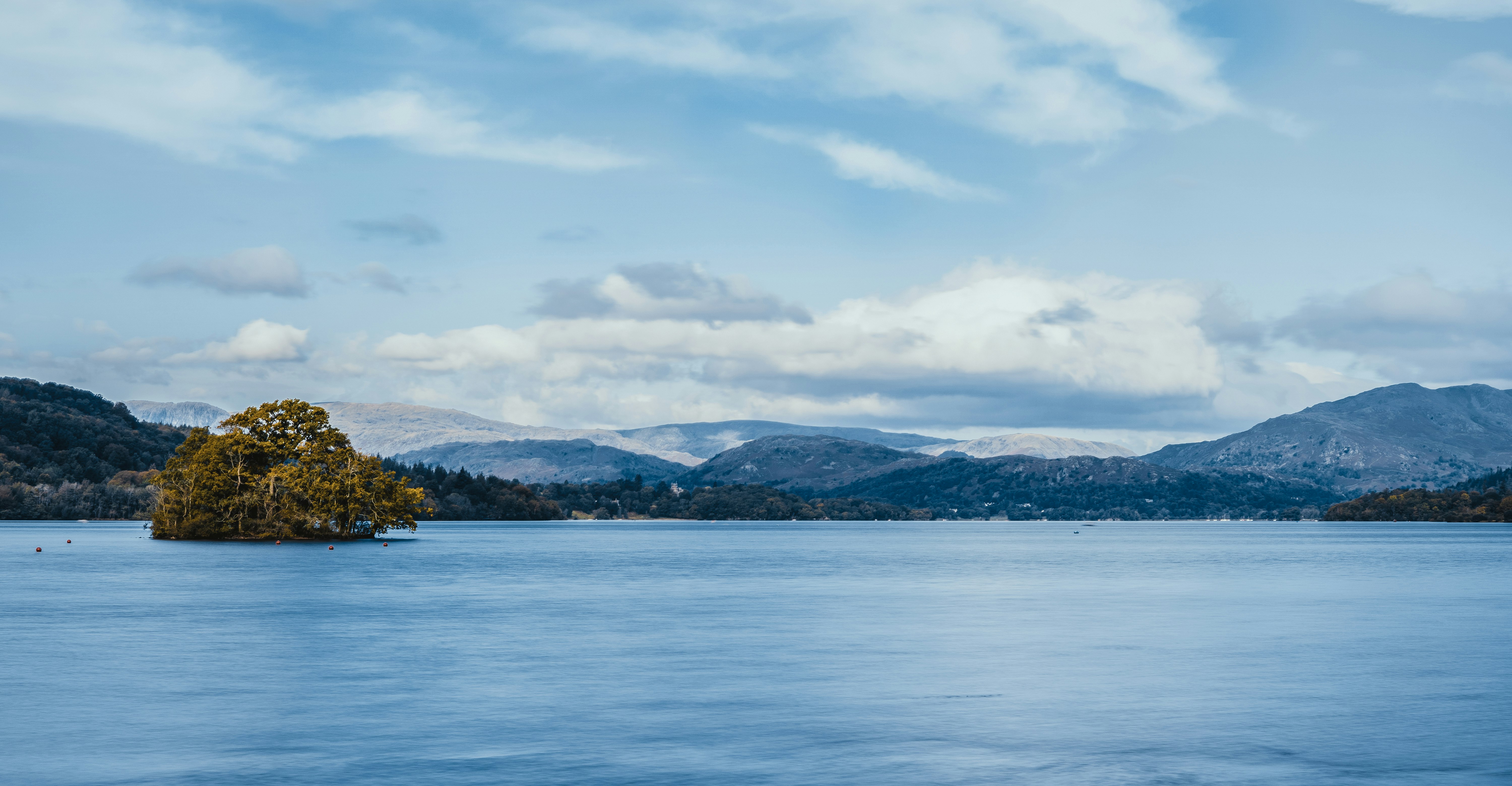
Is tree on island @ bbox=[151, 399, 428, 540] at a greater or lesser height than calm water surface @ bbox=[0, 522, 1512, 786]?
greater

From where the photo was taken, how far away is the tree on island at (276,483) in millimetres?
147875

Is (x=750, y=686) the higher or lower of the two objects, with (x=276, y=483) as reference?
lower

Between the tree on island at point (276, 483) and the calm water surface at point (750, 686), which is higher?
the tree on island at point (276, 483)

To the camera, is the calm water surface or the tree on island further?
the tree on island

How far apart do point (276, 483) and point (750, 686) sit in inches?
5077

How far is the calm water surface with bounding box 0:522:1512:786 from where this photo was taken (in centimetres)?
2464

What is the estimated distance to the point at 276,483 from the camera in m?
151

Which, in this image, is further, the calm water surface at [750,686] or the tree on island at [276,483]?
the tree on island at [276,483]

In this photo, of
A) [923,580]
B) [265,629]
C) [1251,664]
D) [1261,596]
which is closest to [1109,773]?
[1251,664]

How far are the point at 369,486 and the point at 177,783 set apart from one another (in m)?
151

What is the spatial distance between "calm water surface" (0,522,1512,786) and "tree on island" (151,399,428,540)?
69319 millimetres

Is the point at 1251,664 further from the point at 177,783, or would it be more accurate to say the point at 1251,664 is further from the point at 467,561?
the point at 467,561

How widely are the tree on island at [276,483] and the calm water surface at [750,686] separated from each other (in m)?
69.3

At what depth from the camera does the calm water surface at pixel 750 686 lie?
80.8ft
